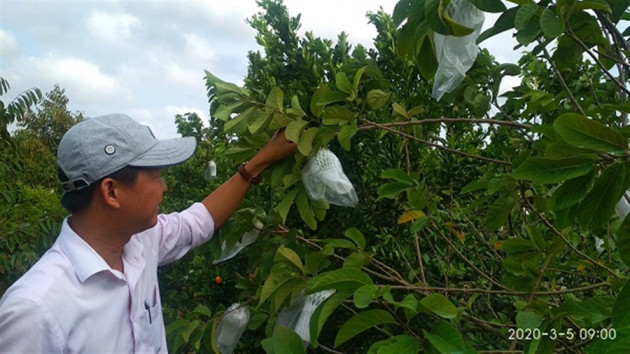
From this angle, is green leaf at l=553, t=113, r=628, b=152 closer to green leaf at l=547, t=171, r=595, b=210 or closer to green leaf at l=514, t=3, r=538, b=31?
green leaf at l=547, t=171, r=595, b=210

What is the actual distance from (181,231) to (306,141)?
0.53 m

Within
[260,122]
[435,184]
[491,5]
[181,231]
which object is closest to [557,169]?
[491,5]

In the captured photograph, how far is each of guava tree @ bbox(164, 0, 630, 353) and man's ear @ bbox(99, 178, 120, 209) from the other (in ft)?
1.21

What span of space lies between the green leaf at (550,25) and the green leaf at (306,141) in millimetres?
719

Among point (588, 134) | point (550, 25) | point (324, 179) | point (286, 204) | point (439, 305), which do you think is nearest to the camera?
point (588, 134)

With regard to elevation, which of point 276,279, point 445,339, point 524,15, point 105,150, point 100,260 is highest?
point 105,150

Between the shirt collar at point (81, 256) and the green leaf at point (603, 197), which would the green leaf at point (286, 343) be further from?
the green leaf at point (603, 197)

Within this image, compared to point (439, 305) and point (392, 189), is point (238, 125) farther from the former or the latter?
point (439, 305)

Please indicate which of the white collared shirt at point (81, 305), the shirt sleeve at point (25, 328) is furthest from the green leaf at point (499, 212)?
the shirt sleeve at point (25, 328)

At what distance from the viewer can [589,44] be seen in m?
1.37

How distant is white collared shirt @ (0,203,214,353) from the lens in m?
1.18

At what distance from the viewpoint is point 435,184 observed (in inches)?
100.0

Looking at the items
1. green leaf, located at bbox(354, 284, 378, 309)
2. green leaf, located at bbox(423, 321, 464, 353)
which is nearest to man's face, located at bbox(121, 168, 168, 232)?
green leaf, located at bbox(354, 284, 378, 309)

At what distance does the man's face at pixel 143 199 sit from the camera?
1418 millimetres
